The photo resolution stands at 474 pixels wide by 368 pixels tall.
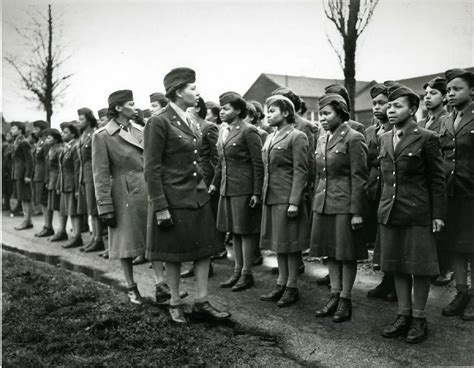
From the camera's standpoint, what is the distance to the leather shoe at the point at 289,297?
5.39 meters

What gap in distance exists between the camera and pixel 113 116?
229 inches

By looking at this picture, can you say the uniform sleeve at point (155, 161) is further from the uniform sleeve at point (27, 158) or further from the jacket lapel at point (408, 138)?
the uniform sleeve at point (27, 158)

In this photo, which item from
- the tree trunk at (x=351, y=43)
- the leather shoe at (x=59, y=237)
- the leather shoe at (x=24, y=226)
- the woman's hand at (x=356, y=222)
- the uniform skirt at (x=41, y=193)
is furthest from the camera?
the leather shoe at (x=24, y=226)

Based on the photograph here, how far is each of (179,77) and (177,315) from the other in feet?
7.63

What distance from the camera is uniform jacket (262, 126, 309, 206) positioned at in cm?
534

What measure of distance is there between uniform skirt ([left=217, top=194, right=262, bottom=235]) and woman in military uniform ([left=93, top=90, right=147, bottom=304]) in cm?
109

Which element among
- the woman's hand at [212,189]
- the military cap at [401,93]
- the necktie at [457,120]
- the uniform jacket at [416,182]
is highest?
the military cap at [401,93]

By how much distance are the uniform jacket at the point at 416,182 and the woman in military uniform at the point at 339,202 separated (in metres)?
0.46

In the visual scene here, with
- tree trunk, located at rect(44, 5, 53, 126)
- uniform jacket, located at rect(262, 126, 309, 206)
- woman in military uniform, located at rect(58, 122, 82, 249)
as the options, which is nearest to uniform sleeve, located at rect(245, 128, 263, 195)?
uniform jacket, located at rect(262, 126, 309, 206)

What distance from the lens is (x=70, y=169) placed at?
982cm

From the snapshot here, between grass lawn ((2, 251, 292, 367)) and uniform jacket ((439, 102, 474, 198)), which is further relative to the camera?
uniform jacket ((439, 102, 474, 198))

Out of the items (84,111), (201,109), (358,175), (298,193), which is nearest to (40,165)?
(84,111)

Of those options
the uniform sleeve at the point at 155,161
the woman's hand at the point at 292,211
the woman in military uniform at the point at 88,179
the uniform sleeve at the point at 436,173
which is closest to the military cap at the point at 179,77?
the uniform sleeve at the point at 155,161

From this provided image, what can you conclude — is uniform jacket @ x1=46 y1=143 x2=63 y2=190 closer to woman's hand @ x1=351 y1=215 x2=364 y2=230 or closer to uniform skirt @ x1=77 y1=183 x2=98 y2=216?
uniform skirt @ x1=77 y1=183 x2=98 y2=216
